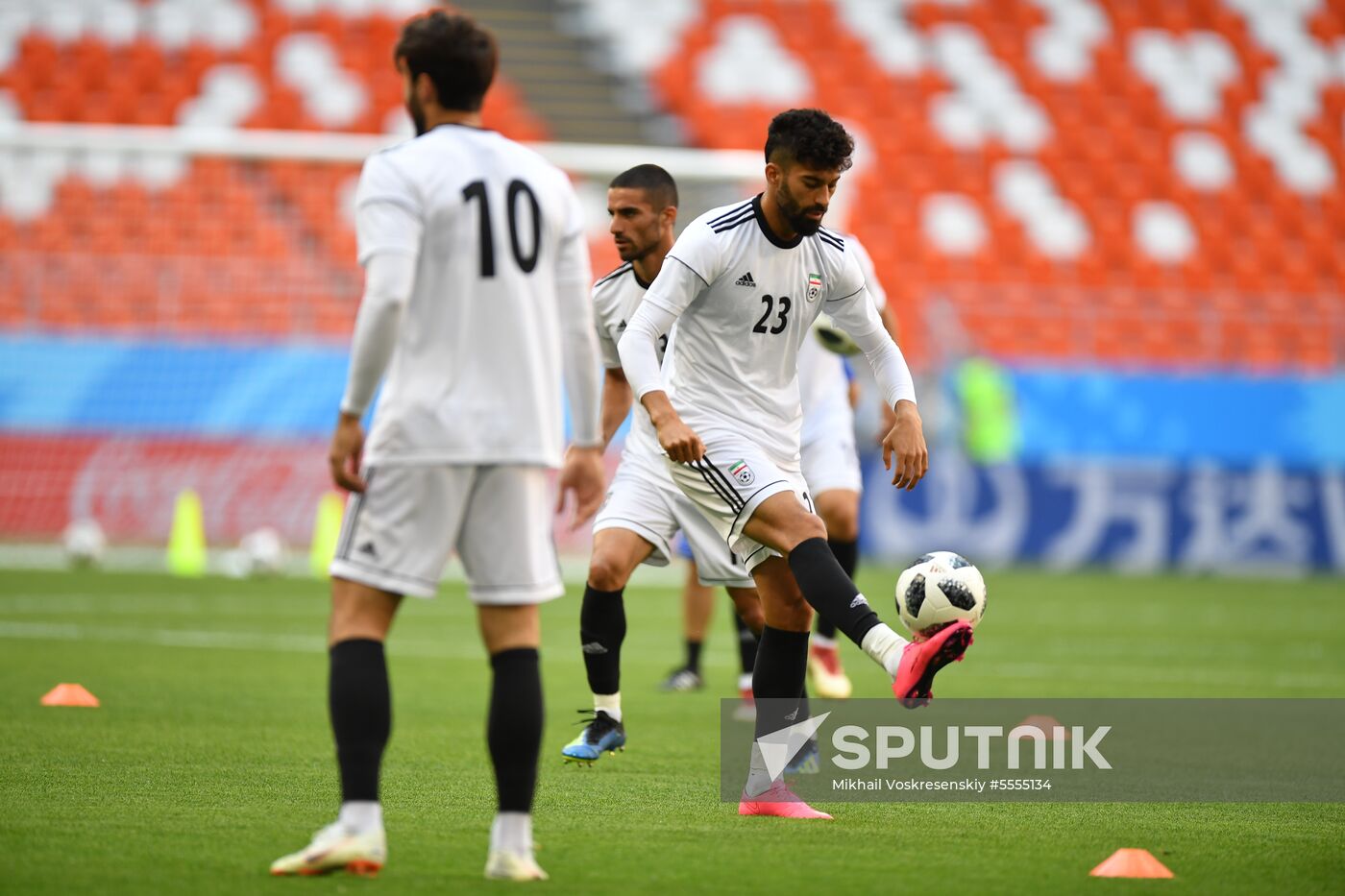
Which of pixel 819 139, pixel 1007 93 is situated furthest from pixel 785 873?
pixel 1007 93

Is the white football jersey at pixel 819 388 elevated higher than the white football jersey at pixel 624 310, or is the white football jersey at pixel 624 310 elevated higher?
the white football jersey at pixel 819 388

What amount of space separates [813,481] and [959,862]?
392cm

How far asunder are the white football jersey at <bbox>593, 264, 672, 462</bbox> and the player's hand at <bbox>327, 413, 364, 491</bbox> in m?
2.54

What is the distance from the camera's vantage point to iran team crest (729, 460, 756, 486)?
5.71 m

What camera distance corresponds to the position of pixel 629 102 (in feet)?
80.5

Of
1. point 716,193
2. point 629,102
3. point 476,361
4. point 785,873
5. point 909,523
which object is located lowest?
point 785,873

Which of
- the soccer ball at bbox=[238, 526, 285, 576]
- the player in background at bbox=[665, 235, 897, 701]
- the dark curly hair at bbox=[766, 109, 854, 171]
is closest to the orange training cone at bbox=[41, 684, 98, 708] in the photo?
the player in background at bbox=[665, 235, 897, 701]

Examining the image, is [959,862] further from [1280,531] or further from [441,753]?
[1280,531]

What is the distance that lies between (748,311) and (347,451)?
1.72 meters

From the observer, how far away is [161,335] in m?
17.9

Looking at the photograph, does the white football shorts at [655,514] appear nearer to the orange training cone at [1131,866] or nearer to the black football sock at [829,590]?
the black football sock at [829,590]

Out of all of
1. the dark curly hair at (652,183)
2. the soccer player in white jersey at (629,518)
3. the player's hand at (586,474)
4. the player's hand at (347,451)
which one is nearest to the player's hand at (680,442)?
the player's hand at (586,474)

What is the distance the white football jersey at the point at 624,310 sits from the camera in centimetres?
699

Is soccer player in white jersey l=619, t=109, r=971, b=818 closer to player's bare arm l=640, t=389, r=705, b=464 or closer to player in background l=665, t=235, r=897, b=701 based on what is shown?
player's bare arm l=640, t=389, r=705, b=464
